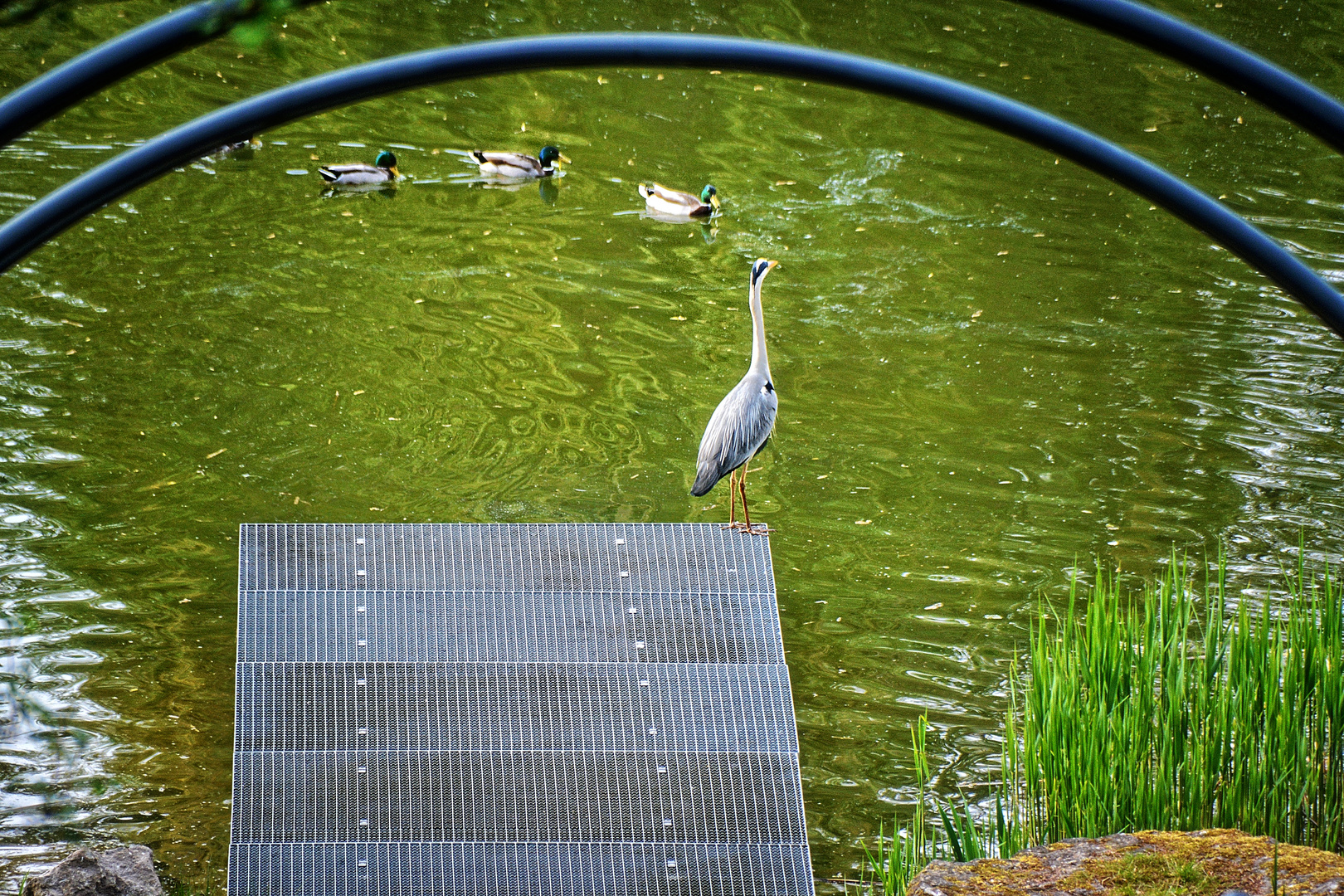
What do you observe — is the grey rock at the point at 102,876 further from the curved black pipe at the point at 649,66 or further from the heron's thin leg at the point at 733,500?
the curved black pipe at the point at 649,66

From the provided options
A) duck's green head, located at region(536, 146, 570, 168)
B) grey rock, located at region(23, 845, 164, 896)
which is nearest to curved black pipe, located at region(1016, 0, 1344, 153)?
grey rock, located at region(23, 845, 164, 896)

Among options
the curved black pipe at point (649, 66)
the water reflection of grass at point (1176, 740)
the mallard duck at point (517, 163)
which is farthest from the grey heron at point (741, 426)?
the mallard duck at point (517, 163)

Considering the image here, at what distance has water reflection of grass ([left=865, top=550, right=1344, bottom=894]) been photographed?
185 inches

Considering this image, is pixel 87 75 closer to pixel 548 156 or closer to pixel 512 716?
pixel 512 716

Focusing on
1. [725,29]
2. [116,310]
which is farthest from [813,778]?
[725,29]

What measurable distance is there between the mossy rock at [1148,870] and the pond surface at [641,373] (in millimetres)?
2056

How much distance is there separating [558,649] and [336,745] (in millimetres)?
936

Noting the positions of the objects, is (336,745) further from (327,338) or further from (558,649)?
(327,338)

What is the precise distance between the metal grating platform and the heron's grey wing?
0.46 metres

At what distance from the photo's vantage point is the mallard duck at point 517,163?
41.6 feet

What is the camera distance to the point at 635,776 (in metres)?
5.36

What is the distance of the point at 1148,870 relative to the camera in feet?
12.8

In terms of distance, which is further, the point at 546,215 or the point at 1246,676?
the point at 546,215

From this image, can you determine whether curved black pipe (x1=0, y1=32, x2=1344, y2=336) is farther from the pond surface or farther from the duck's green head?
the duck's green head
